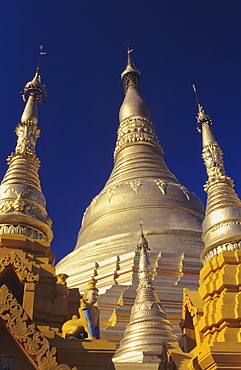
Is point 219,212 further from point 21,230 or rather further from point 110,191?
point 110,191

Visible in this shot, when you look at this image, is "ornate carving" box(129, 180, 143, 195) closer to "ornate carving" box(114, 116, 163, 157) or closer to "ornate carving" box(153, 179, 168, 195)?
"ornate carving" box(153, 179, 168, 195)

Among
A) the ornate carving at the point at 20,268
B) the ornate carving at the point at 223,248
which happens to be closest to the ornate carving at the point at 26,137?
the ornate carving at the point at 20,268

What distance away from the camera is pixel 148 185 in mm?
21703

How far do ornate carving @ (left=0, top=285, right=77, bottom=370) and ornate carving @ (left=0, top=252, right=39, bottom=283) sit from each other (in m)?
2.29

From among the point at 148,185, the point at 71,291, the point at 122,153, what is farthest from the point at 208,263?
the point at 122,153

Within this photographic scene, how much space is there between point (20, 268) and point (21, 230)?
2265 millimetres

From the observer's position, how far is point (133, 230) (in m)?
19.5

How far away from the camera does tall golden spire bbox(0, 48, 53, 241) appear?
9.16m

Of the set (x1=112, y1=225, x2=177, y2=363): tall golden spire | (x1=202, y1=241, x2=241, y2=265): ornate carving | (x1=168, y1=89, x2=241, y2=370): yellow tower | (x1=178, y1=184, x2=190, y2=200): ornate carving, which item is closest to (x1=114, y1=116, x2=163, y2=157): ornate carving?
(x1=178, y1=184, x2=190, y2=200): ornate carving

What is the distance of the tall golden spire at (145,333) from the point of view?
1078 centimetres

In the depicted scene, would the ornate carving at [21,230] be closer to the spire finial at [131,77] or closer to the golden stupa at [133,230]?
the golden stupa at [133,230]

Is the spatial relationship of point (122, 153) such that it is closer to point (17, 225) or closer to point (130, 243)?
point (130, 243)

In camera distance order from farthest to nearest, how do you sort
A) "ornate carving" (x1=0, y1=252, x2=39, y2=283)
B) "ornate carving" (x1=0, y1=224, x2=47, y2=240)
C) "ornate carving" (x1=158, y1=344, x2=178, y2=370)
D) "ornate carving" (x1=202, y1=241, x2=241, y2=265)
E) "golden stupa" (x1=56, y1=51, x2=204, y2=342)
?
1. "golden stupa" (x1=56, y1=51, x2=204, y2=342)
2. "ornate carving" (x1=0, y1=224, x2=47, y2=240)
3. "ornate carving" (x1=202, y1=241, x2=241, y2=265)
4. "ornate carving" (x1=158, y1=344, x2=178, y2=370)
5. "ornate carving" (x1=0, y1=252, x2=39, y2=283)

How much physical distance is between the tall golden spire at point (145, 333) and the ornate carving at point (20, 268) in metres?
5.07
